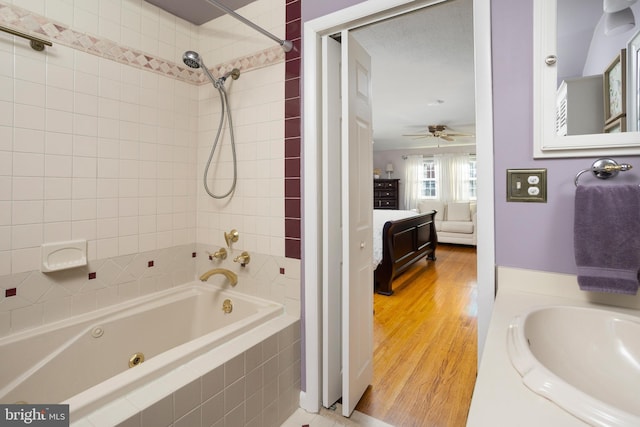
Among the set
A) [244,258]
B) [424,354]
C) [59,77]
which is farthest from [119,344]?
[424,354]

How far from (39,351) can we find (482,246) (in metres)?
2.01

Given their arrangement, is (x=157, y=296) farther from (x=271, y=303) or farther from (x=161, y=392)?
(x=161, y=392)

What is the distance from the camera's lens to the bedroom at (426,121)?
6.32ft

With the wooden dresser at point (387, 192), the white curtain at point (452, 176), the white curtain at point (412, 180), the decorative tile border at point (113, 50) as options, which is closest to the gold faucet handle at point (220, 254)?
the decorative tile border at point (113, 50)

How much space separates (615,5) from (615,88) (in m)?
0.26

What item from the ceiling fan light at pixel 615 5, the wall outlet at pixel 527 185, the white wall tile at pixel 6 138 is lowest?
the wall outlet at pixel 527 185

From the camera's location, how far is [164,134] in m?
2.05

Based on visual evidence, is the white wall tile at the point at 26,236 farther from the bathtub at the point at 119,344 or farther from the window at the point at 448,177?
the window at the point at 448,177

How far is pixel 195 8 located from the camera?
200cm

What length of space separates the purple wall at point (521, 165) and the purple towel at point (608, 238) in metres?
0.10

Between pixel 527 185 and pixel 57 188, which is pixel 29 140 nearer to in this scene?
pixel 57 188

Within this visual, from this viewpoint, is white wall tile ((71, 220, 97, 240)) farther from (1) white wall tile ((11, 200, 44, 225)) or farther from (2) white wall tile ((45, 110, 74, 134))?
(2) white wall tile ((45, 110, 74, 134))

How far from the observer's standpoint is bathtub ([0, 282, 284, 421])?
120cm

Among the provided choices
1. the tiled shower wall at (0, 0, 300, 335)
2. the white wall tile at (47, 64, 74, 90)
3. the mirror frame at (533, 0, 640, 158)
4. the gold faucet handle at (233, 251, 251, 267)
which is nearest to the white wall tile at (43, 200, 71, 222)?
the tiled shower wall at (0, 0, 300, 335)
